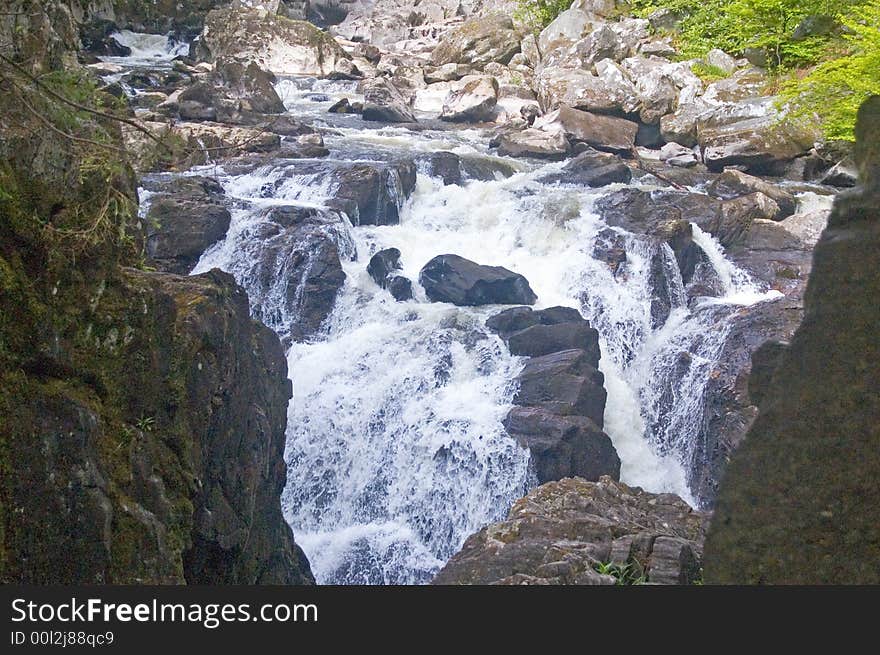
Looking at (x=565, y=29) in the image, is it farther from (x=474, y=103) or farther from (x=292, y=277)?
(x=292, y=277)

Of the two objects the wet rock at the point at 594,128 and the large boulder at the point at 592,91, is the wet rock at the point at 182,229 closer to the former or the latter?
the wet rock at the point at 594,128

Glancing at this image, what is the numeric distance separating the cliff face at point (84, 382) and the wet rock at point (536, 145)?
16.1 meters

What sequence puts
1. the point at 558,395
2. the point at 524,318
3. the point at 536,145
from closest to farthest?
the point at 558,395 → the point at 524,318 → the point at 536,145

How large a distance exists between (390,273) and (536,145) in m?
8.85

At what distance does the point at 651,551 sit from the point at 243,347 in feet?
16.3

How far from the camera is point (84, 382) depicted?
16.5ft

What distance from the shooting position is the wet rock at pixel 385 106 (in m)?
26.2

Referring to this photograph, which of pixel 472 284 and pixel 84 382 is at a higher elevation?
pixel 84 382

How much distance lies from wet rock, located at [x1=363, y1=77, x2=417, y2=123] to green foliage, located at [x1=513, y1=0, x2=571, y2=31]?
10182 millimetres

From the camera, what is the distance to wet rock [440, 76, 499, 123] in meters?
26.9

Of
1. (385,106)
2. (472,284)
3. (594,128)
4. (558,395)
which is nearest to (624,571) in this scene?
(558,395)

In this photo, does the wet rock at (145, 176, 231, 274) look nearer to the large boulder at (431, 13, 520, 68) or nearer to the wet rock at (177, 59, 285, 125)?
the wet rock at (177, 59, 285, 125)

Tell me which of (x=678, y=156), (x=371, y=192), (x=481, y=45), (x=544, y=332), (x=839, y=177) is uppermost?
(x=481, y=45)

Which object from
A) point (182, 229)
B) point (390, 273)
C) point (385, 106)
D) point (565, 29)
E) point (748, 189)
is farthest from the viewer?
point (565, 29)
